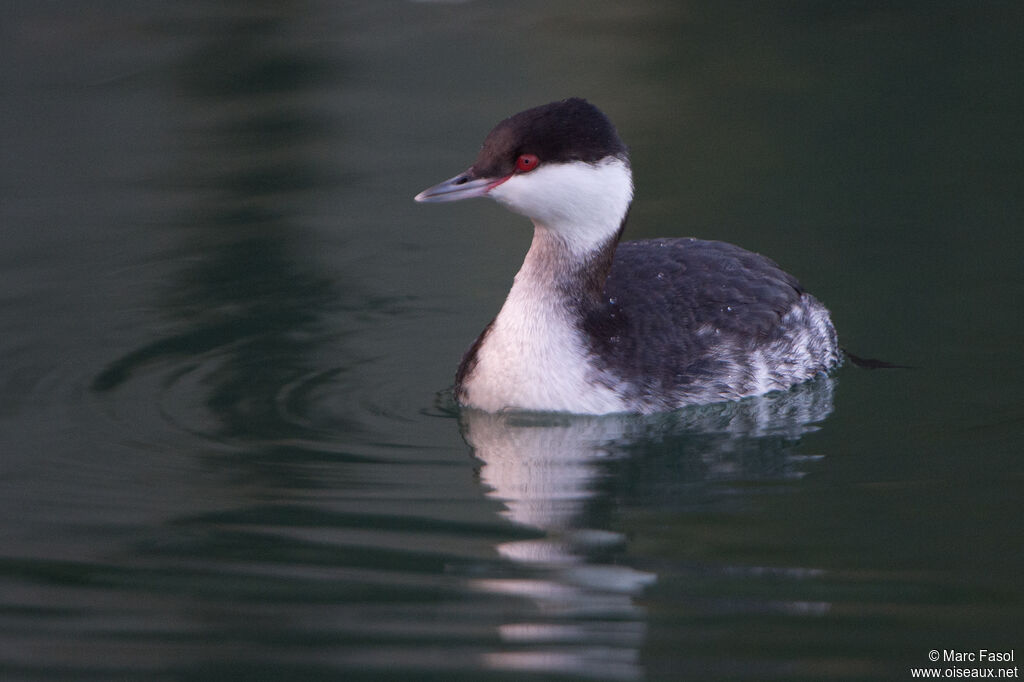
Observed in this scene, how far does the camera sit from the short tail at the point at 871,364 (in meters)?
7.42

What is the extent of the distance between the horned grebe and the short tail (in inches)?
8.9

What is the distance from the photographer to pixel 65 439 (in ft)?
21.5

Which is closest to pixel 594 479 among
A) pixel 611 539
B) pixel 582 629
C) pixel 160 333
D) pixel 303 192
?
pixel 611 539

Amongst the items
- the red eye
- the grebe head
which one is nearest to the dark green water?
the grebe head

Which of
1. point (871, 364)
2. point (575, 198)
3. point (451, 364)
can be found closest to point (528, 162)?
point (575, 198)

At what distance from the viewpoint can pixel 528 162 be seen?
21.4ft

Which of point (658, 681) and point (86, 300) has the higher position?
point (86, 300)

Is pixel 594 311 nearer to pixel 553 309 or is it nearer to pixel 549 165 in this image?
pixel 553 309

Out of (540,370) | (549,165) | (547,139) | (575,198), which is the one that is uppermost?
(547,139)

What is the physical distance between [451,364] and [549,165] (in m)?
1.52

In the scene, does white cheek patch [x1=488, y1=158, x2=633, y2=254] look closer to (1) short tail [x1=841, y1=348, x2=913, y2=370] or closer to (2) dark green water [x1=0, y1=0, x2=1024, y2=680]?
(2) dark green water [x1=0, y1=0, x2=1024, y2=680]

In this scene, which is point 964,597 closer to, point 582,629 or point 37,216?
point 582,629

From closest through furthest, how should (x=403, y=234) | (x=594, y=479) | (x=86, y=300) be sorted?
(x=594, y=479) < (x=86, y=300) < (x=403, y=234)

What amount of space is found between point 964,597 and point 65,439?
12.3 feet
